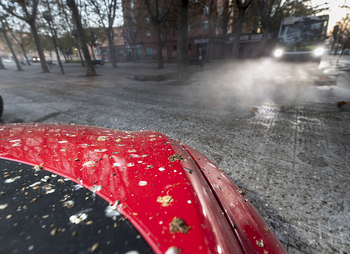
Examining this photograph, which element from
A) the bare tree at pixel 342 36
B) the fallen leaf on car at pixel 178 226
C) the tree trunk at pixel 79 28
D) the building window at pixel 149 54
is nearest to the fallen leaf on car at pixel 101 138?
the fallen leaf on car at pixel 178 226

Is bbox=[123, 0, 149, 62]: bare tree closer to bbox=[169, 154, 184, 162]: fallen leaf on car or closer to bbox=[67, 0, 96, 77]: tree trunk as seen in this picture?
bbox=[67, 0, 96, 77]: tree trunk

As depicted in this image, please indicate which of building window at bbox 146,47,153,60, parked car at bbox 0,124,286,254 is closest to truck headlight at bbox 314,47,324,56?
parked car at bbox 0,124,286,254

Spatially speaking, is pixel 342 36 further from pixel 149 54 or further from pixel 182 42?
pixel 182 42

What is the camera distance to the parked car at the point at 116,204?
0.58 metres

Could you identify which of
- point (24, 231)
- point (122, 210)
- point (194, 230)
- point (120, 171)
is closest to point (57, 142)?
point (120, 171)

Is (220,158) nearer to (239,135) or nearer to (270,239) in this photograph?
(239,135)

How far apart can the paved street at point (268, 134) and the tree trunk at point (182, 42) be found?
7.26 feet

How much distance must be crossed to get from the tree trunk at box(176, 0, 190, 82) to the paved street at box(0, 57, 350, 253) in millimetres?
2214

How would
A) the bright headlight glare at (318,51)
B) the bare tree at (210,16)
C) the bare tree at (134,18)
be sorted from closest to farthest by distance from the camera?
the bright headlight glare at (318,51) → the bare tree at (210,16) → the bare tree at (134,18)

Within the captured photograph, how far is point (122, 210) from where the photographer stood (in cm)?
70

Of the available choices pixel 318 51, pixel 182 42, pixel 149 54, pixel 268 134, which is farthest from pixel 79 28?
pixel 149 54

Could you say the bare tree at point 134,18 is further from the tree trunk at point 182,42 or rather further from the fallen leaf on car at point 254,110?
the fallen leaf on car at point 254,110

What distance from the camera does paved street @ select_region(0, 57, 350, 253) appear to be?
1660 millimetres

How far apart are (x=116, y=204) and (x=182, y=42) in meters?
8.39
